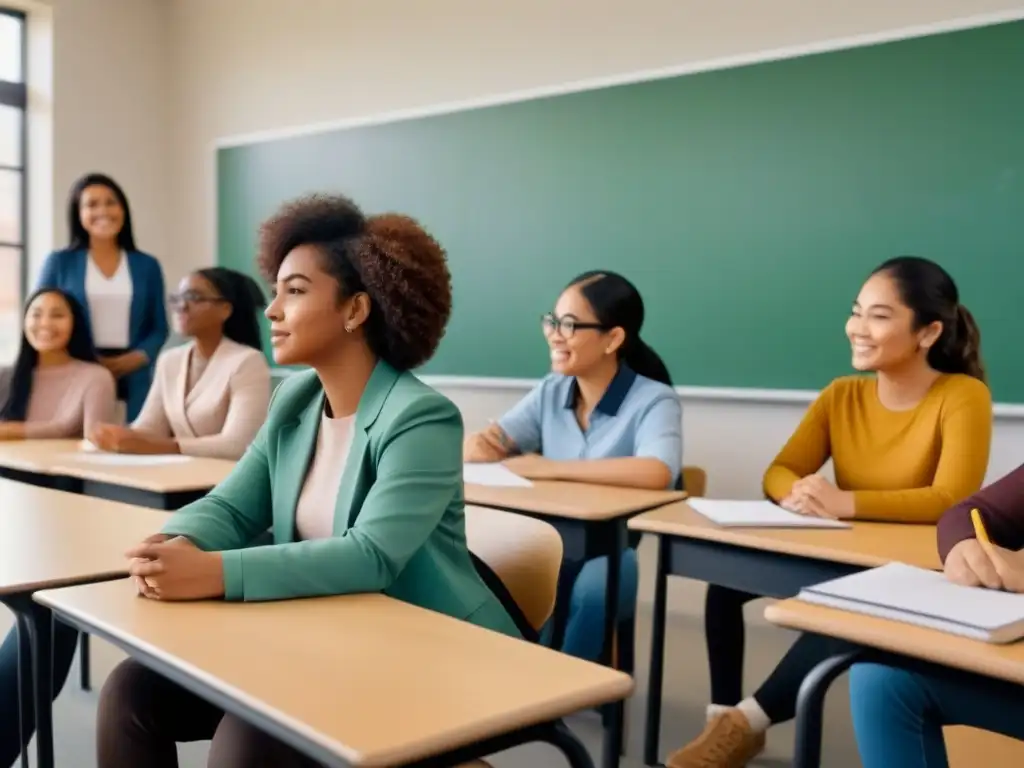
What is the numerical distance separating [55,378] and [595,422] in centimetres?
200

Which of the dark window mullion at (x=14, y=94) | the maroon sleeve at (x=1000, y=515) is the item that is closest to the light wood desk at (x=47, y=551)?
the maroon sleeve at (x=1000, y=515)

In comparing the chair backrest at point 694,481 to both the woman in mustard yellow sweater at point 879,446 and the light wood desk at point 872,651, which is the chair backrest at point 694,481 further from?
the light wood desk at point 872,651

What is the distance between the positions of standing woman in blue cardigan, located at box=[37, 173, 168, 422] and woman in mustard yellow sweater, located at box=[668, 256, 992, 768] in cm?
263

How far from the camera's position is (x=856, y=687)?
4.70 feet

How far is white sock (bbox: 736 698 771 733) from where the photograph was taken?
2.25m

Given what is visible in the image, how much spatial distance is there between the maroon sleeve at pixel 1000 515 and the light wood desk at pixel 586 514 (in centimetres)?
74

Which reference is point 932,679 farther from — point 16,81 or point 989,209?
point 16,81

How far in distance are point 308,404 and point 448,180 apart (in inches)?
115

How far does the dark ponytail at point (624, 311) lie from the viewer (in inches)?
112

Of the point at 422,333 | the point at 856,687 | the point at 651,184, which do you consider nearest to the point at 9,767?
the point at 422,333

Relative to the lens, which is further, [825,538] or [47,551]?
[825,538]

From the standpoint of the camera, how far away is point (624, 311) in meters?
2.86

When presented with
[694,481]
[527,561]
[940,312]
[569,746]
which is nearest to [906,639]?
[569,746]

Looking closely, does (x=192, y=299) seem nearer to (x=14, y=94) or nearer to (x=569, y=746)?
(x=569, y=746)
